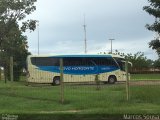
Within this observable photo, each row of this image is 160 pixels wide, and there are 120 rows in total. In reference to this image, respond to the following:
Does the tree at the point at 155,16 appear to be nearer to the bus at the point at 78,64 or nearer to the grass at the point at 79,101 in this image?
the grass at the point at 79,101

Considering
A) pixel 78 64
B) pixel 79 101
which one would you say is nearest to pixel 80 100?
pixel 79 101

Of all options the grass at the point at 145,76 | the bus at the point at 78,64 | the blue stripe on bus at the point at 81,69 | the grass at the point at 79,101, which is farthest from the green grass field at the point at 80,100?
the bus at the point at 78,64

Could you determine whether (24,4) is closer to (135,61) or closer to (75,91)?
(75,91)

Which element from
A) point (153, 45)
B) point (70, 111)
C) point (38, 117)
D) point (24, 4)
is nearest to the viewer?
point (38, 117)

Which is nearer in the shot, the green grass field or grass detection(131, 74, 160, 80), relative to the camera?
the green grass field

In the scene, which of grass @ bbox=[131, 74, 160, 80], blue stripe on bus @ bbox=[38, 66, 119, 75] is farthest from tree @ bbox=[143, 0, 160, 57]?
blue stripe on bus @ bbox=[38, 66, 119, 75]

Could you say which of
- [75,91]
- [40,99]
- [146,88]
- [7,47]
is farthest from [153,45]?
[7,47]

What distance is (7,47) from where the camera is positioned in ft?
160

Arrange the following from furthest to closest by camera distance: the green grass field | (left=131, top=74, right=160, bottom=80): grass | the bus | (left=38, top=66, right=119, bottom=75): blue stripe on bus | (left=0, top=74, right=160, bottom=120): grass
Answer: the bus, (left=38, top=66, right=119, bottom=75): blue stripe on bus, (left=131, top=74, right=160, bottom=80): grass, the green grass field, (left=0, top=74, right=160, bottom=120): grass

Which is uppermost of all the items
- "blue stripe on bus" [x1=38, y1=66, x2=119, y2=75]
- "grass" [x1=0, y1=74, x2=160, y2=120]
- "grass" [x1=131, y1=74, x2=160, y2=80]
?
"blue stripe on bus" [x1=38, y1=66, x2=119, y2=75]

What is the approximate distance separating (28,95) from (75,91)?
2.24 meters

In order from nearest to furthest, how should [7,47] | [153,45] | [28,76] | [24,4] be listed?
1. [153,45]
2. [28,76]
3. [24,4]
4. [7,47]

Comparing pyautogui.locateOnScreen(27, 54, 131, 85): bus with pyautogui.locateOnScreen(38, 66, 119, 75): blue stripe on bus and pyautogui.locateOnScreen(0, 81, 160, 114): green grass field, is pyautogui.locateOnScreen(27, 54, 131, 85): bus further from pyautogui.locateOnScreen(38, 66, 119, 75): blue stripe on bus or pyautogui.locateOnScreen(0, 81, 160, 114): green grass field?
pyautogui.locateOnScreen(0, 81, 160, 114): green grass field

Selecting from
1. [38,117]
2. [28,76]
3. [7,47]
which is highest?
[7,47]
